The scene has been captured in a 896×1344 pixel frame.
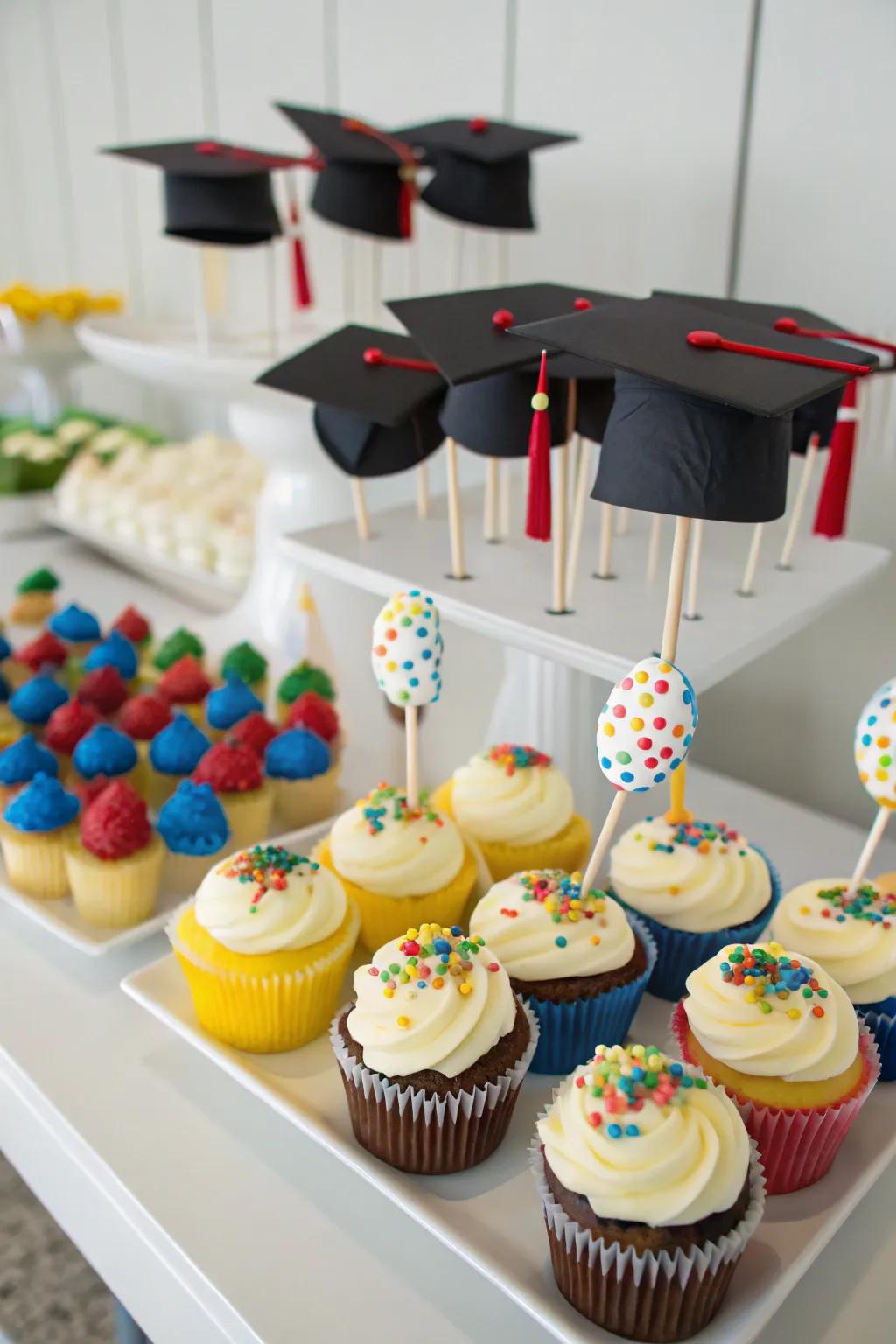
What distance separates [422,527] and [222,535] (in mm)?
776

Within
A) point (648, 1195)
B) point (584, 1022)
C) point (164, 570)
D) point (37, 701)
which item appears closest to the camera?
point (648, 1195)

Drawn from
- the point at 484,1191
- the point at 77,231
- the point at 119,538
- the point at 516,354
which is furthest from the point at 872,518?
the point at 77,231

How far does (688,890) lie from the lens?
956mm

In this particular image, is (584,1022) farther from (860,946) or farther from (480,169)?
(480,169)

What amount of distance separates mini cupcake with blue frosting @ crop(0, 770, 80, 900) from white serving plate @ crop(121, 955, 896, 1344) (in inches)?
8.4

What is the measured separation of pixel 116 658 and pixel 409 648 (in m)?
0.65

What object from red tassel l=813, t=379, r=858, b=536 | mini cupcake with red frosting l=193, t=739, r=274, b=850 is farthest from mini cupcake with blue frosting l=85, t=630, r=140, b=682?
red tassel l=813, t=379, r=858, b=536

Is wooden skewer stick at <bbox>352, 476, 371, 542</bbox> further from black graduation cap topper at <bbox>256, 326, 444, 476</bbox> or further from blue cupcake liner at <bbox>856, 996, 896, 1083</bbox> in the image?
blue cupcake liner at <bbox>856, 996, 896, 1083</bbox>

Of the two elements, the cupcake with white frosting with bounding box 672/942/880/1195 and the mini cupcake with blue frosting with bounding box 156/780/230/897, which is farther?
the mini cupcake with blue frosting with bounding box 156/780/230/897

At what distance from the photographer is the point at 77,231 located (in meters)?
2.88

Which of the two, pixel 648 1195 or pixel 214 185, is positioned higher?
pixel 214 185

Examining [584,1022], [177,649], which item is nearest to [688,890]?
[584,1022]

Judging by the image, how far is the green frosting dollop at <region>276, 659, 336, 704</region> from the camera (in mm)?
1396

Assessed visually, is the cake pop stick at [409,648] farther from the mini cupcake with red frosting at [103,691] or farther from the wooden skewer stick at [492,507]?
the mini cupcake with red frosting at [103,691]
